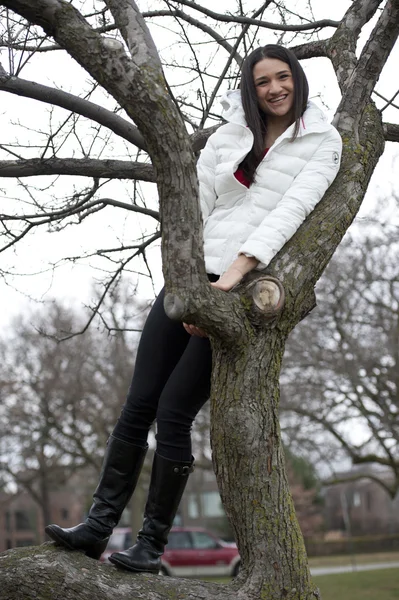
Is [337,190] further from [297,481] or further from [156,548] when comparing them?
[297,481]

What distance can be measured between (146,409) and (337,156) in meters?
1.18

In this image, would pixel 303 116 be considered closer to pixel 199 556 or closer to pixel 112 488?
pixel 112 488

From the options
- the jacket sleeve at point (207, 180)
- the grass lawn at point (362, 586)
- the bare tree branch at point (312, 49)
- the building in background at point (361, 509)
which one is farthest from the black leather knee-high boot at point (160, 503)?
the building in background at point (361, 509)

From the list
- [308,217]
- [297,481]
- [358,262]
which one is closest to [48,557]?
[308,217]

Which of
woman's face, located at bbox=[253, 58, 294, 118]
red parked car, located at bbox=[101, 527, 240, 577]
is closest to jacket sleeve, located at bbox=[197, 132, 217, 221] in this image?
woman's face, located at bbox=[253, 58, 294, 118]

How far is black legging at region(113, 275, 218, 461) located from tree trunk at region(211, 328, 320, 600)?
0.23 m

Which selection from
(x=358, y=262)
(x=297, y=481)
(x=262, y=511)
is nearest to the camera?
(x=262, y=511)

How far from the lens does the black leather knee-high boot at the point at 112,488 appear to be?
2.86 metres

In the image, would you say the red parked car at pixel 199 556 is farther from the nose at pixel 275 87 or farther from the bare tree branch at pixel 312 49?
the nose at pixel 275 87

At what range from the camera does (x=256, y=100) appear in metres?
3.01

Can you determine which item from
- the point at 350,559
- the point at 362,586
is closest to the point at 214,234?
the point at 362,586

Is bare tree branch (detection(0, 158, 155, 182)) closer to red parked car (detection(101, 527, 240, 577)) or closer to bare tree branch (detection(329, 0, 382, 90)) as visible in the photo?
bare tree branch (detection(329, 0, 382, 90))

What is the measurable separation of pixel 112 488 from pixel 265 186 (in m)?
1.26

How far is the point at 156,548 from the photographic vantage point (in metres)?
2.90
